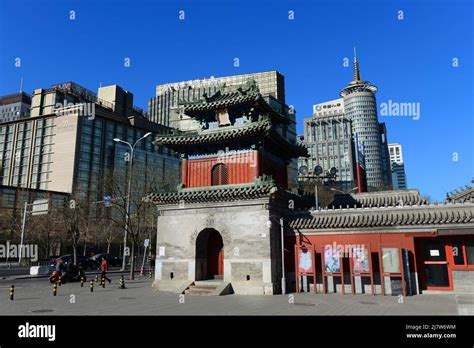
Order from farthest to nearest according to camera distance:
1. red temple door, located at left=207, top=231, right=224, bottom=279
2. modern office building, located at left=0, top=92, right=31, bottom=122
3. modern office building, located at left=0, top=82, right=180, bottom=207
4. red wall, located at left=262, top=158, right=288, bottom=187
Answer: modern office building, located at left=0, top=92, right=31, bottom=122, modern office building, located at left=0, top=82, right=180, bottom=207, red temple door, located at left=207, top=231, right=224, bottom=279, red wall, located at left=262, top=158, right=288, bottom=187

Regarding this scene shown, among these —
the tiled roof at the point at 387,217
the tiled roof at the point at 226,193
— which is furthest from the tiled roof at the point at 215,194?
the tiled roof at the point at 387,217

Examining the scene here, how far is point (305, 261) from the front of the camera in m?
22.1

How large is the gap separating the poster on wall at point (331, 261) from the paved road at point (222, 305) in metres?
1.49

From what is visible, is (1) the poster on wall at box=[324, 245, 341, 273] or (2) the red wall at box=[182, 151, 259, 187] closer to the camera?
(1) the poster on wall at box=[324, 245, 341, 273]

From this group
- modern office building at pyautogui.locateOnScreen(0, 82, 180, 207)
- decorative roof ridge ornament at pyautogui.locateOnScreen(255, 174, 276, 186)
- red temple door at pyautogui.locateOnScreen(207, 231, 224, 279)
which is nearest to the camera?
decorative roof ridge ornament at pyautogui.locateOnScreen(255, 174, 276, 186)

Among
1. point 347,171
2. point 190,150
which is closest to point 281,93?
point 347,171

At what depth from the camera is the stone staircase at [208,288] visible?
2116 cm

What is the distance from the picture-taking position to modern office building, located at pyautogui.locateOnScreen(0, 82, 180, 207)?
88.9 metres

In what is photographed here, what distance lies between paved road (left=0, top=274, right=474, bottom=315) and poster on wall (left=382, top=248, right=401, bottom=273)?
1.48 metres

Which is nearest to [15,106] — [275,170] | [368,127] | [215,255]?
[215,255]

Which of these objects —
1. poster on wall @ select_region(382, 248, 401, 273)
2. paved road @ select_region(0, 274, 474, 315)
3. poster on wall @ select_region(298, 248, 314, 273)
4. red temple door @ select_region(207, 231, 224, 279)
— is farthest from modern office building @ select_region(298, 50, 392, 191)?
paved road @ select_region(0, 274, 474, 315)

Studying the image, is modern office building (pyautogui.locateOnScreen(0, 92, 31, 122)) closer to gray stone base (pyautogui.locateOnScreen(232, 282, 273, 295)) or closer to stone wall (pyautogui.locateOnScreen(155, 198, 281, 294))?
stone wall (pyautogui.locateOnScreen(155, 198, 281, 294))

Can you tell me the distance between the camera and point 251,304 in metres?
17.4
